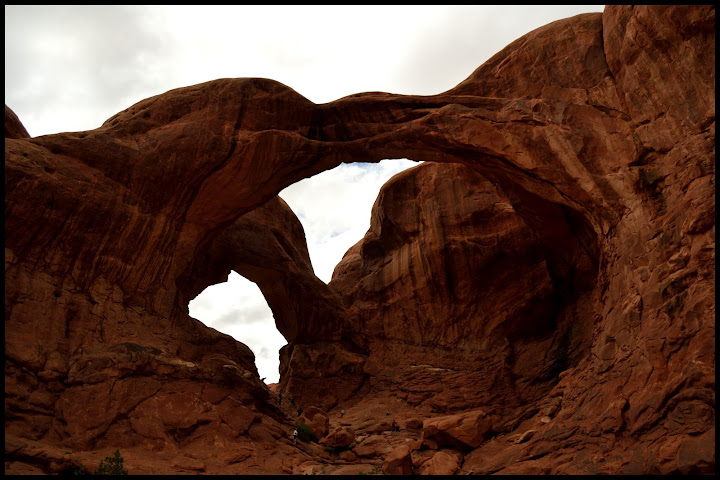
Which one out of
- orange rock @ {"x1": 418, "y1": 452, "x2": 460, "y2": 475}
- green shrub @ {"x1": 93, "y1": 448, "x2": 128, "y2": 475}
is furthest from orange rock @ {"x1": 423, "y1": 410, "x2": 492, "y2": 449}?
green shrub @ {"x1": 93, "y1": 448, "x2": 128, "y2": 475}

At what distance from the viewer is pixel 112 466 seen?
1290 cm

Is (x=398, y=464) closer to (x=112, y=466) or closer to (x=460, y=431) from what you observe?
(x=460, y=431)

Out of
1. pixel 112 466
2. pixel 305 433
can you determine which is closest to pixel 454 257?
pixel 305 433

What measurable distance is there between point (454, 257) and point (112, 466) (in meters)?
19.6

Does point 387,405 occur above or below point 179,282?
below

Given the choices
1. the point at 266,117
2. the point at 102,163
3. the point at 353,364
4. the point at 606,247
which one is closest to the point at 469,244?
the point at 353,364

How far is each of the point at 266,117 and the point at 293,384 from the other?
44.9 feet

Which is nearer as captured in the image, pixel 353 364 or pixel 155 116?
pixel 155 116

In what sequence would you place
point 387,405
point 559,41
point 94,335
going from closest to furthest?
point 94,335, point 559,41, point 387,405

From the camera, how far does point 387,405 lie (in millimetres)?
24953

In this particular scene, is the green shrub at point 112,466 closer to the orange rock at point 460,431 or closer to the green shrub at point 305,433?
the green shrub at point 305,433

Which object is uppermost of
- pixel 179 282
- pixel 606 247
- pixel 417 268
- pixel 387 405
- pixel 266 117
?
pixel 266 117

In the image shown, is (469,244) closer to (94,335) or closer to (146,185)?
(146,185)

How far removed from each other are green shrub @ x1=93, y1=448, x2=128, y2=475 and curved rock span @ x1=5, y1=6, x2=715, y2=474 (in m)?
0.62
